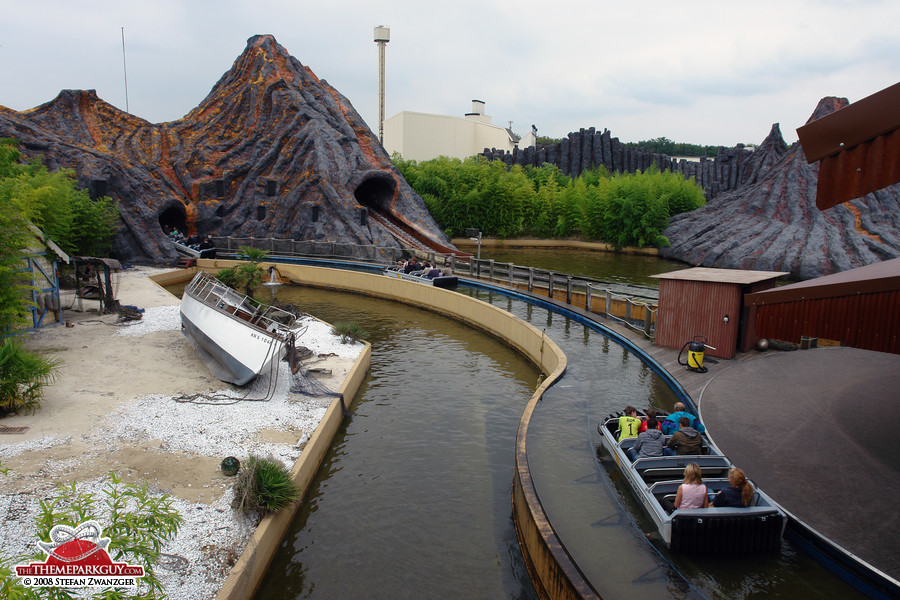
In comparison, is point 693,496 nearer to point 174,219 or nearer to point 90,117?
point 174,219

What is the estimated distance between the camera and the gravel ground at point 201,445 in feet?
23.2

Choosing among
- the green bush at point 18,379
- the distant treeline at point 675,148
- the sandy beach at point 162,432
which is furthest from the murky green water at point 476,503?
the distant treeline at point 675,148

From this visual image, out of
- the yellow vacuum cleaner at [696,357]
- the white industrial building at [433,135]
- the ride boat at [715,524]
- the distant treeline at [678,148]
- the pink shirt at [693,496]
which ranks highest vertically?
the distant treeline at [678,148]

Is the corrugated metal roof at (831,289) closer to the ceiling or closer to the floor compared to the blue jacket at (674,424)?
closer to the ceiling

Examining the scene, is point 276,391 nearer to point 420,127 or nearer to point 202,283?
point 202,283

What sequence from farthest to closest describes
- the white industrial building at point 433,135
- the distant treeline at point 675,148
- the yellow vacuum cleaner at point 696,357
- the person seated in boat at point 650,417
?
the distant treeline at point 675,148 < the white industrial building at point 433,135 < the yellow vacuum cleaner at point 696,357 < the person seated in boat at point 650,417

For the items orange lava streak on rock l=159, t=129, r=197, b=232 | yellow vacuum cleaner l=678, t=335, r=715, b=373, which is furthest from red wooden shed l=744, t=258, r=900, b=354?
orange lava streak on rock l=159, t=129, r=197, b=232

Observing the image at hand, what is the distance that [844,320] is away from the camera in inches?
293

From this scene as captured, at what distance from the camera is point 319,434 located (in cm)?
1107

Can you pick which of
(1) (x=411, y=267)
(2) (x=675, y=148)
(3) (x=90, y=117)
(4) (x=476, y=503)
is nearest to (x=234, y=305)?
(4) (x=476, y=503)

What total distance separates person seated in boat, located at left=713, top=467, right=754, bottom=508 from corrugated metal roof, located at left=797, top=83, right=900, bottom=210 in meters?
3.35

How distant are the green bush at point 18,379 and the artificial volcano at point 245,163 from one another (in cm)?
2332

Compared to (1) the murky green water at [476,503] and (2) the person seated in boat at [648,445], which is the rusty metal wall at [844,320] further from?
(1) the murky green water at [476,503]

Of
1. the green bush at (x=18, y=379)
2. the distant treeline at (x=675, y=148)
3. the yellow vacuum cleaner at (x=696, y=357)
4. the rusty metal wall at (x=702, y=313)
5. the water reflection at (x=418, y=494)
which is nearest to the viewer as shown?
the water reflection at (x=418, y=494)
